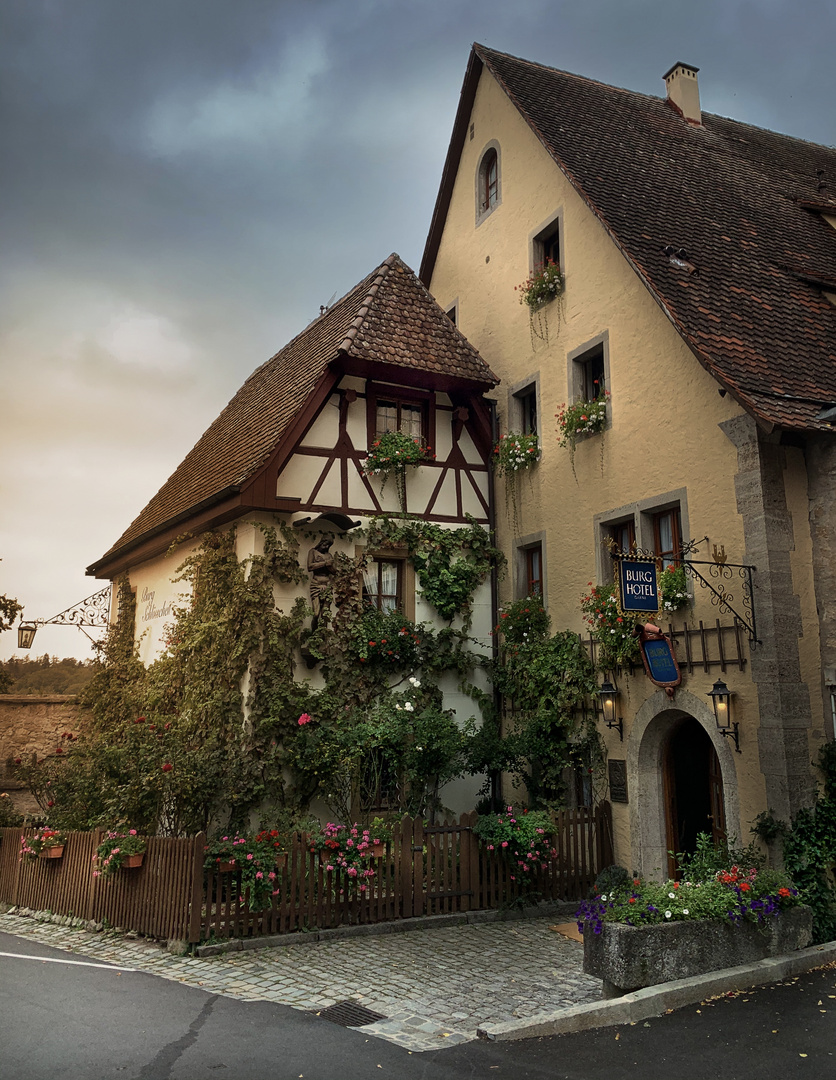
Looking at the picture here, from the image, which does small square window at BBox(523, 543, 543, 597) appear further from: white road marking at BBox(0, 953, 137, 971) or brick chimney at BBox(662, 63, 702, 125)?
brick chimney at BBox(662, 63, 702, 125)

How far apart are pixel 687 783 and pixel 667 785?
32cm

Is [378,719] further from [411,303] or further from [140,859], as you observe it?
[411,303]

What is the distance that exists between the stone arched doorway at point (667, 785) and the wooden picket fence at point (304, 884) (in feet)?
1.82

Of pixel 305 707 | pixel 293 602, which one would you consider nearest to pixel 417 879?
pixel 305 707

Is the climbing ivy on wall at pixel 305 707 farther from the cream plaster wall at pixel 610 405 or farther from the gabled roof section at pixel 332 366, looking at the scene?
the gabled roof section at pixel 332 366

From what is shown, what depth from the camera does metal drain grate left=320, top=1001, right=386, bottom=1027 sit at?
6.50 meters

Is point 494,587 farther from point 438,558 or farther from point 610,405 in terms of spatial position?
point 610,405

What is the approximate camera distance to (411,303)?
14664mm

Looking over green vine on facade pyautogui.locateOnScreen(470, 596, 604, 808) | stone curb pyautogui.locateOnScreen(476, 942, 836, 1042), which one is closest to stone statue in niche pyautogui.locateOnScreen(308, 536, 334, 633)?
green vine on facade pyautogui.locateOnScreen(470, 596, 604, 808)

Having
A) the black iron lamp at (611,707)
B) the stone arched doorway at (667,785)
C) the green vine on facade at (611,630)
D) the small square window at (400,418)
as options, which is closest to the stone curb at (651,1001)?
the stone arched doorway at (667,785)

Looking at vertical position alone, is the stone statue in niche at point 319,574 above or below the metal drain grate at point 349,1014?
above

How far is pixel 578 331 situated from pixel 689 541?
4011mm

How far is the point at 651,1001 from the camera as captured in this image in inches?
255

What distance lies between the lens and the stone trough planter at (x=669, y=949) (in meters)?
6.73
